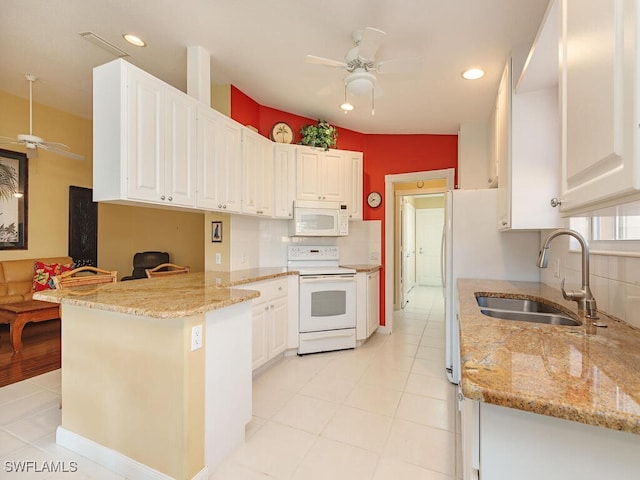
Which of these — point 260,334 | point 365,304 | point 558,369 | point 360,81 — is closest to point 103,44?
point 360,81

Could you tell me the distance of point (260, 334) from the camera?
2.80 meters

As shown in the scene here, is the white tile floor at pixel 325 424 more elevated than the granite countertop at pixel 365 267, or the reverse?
the granite countertop at pixel 365 267

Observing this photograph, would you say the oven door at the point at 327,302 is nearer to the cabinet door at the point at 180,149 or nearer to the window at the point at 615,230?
the cabinet door at the point at 180,149

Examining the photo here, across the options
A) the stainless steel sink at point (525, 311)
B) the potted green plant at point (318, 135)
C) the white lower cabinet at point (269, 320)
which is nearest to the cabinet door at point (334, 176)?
the potted green plant at point (318, 135)

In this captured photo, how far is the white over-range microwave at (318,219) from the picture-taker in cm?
356

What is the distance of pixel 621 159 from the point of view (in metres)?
0.71

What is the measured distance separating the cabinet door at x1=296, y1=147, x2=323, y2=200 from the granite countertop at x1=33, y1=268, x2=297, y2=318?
146 cm

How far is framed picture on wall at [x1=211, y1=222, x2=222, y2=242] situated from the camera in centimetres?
305

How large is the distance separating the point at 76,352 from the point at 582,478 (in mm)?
2297

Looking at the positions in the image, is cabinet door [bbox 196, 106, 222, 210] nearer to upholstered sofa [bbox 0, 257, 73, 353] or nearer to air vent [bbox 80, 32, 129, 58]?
air vent [bbox 80, 32, 129, 58]

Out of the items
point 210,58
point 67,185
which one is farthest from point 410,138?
point 67,185

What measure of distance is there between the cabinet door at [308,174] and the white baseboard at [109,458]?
8.58 ft

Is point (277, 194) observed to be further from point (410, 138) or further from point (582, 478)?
point (582, 478)

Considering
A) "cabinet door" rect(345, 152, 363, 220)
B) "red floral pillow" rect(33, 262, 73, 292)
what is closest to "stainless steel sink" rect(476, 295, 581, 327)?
"cabinet door" rect(345, 152, 363, 220)
